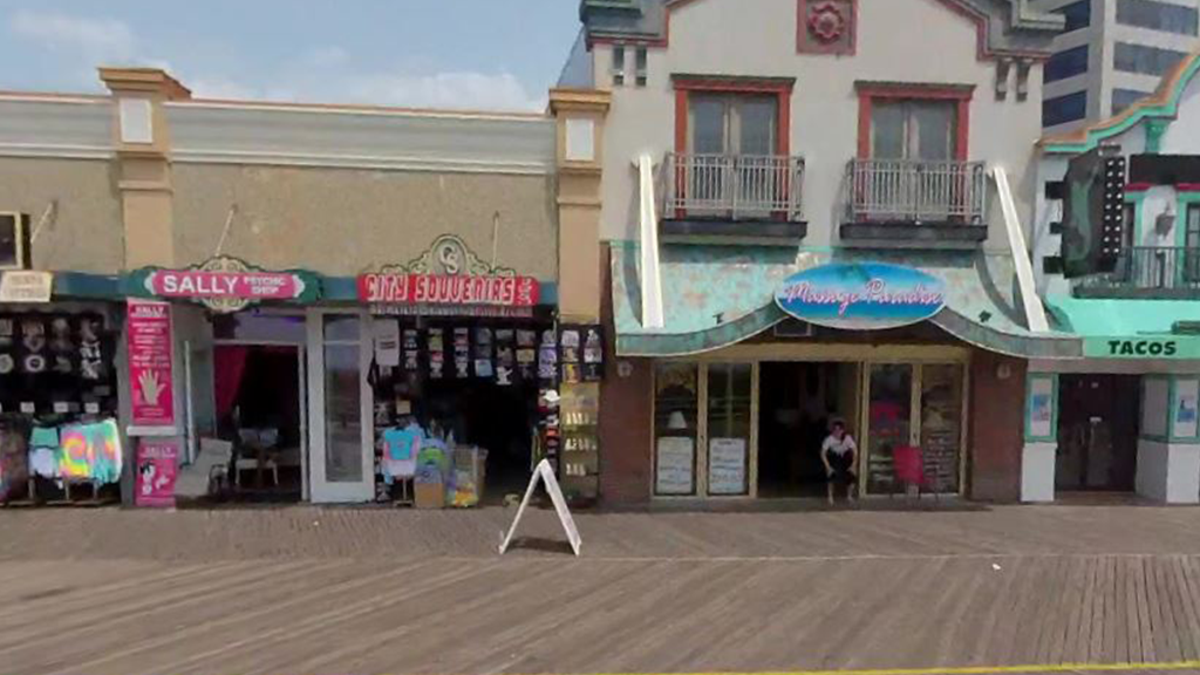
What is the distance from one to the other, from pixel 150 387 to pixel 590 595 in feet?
21.4

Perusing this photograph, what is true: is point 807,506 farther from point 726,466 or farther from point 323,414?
point 323,414

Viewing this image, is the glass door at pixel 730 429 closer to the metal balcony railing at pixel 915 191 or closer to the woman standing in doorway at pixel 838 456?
the woman standing in doorway at pixel 838 456

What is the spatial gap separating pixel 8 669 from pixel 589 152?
786 cm

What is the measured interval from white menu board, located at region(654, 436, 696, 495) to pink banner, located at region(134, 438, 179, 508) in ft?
21.2

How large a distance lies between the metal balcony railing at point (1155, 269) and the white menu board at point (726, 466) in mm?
5534

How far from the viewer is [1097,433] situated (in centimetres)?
1124

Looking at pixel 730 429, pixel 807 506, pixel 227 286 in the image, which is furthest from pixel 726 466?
pixel 227 286

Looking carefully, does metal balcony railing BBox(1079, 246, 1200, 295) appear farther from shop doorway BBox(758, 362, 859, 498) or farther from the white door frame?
the white door frame

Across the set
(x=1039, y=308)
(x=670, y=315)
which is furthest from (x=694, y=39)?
(x=1039, y=308)

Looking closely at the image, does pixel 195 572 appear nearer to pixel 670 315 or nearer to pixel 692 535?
pixel 692 535

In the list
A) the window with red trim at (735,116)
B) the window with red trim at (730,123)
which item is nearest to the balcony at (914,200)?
the window with red trim at (735,116)

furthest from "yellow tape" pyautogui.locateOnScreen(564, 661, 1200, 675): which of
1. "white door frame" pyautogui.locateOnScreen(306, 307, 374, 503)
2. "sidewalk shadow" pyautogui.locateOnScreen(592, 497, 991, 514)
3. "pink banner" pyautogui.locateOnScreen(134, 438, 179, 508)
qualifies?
"pink banner" pyautogui.locateOnScreen(134, 438, 179, 508)

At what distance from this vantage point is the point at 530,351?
10.1 metres

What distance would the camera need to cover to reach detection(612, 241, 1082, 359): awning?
8.84 meters
